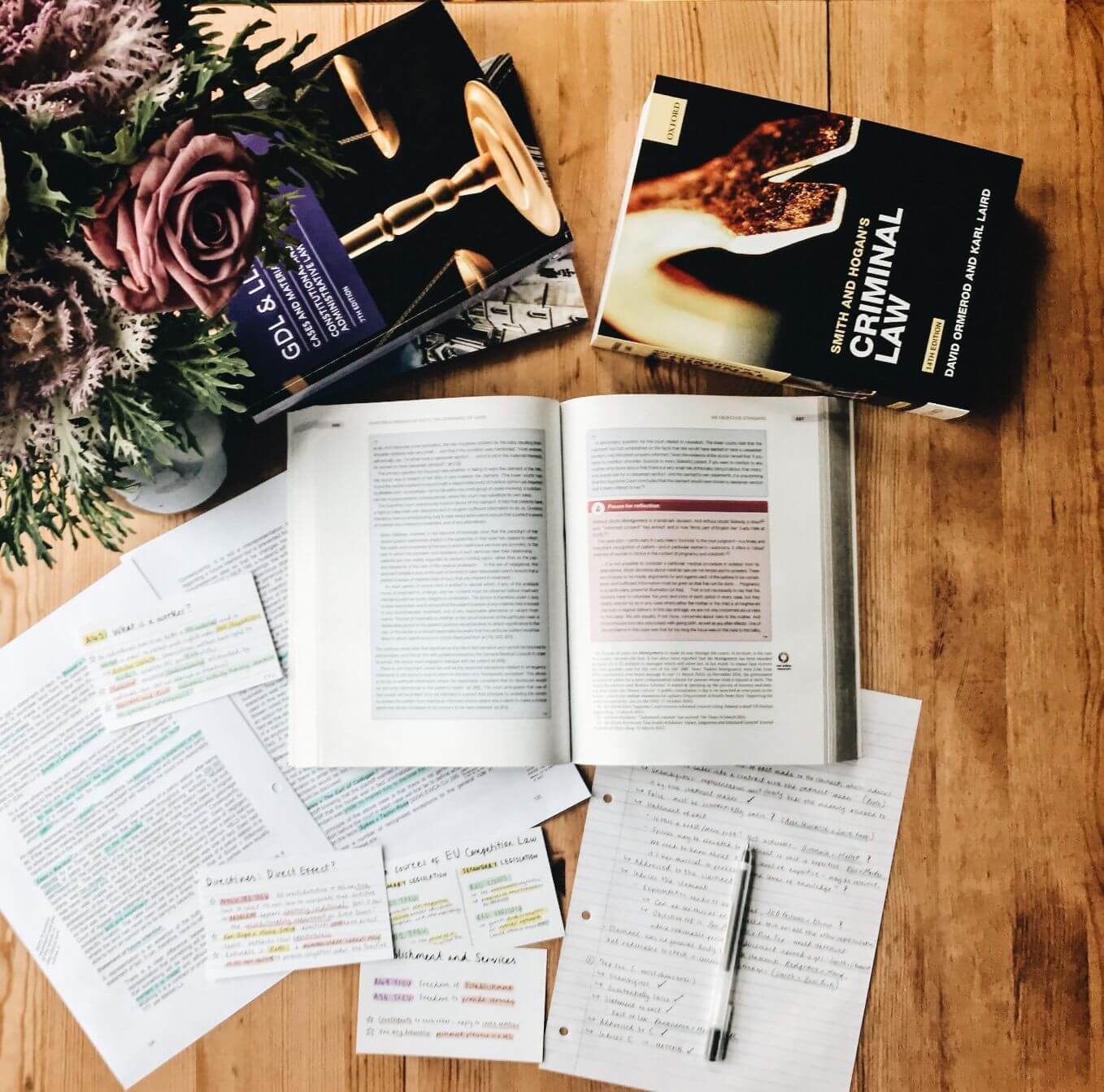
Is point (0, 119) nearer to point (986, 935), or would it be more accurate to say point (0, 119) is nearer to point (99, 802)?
point (99, 802)

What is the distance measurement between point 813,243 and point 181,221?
18.1 inches

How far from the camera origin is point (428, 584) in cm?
71

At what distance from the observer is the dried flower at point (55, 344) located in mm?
400

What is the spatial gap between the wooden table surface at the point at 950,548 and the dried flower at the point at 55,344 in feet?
0.98

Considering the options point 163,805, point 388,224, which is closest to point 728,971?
point 163,805

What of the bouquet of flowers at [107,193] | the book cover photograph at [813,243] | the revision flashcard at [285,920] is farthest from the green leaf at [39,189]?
the revision flashcard at [285,920]

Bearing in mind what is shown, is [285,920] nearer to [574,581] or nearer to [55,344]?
[574,581]

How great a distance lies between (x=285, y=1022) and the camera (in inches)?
28.5

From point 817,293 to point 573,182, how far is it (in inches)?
8.2

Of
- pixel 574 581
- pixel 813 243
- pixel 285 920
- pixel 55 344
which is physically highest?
pixel 55 344

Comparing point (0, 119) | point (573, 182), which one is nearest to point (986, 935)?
point (573, 182)

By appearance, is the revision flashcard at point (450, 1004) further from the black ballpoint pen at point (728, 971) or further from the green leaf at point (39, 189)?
the green leaf at point (39, 189)

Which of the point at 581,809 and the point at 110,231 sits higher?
the point at 110,231

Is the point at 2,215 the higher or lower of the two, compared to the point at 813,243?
higher
